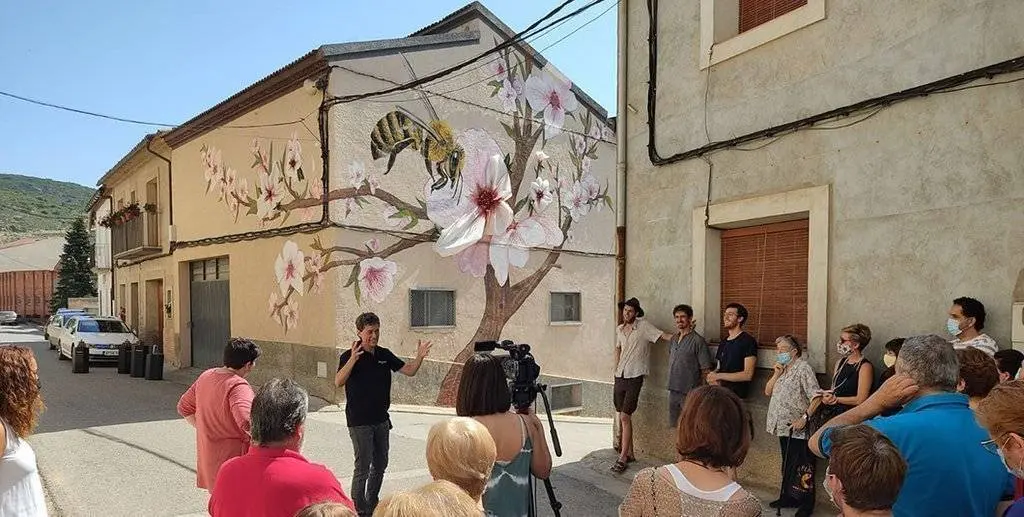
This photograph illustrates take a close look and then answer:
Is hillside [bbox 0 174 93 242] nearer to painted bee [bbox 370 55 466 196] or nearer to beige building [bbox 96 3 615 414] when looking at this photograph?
beige building [bbox 96 3 615 414]

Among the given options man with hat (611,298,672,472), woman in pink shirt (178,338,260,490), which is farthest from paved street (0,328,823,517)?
woman in pink shirt (178,338,260,490)

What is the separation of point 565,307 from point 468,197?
325cm

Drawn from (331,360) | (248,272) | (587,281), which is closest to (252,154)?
(248,272)

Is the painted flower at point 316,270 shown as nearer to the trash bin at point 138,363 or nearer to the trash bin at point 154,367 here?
the trash bin at point 154,367

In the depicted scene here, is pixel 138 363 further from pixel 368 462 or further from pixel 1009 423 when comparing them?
pixel 1009 423

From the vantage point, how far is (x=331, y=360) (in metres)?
10.8

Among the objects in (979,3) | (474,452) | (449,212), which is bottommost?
(474,452)

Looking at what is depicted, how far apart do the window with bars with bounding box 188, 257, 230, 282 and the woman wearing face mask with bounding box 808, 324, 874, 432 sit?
1283 centimetres

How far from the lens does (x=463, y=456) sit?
7.27 feet

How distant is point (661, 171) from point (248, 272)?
939 centimetres

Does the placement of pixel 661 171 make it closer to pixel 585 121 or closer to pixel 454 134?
pixel 454 134

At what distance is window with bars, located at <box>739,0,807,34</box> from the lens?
5842 mm

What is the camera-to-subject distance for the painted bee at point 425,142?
1131 cm

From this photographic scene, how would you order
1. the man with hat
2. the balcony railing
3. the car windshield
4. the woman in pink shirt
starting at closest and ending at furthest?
the woman in pink shirt, the man with hat, the car windshield, the balcony railing
